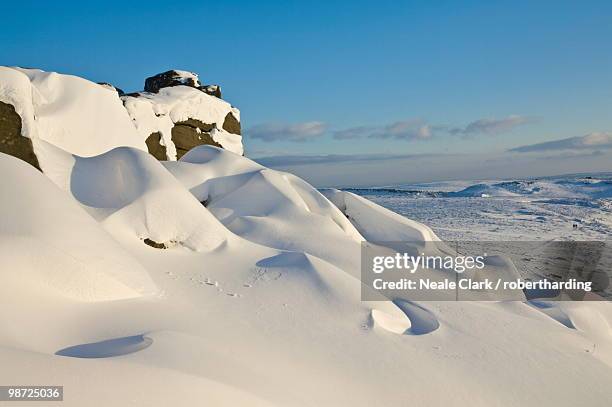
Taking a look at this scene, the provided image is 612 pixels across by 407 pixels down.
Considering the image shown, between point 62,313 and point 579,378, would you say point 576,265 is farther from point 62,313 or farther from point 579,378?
point 62,313

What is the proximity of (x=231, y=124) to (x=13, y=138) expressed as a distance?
953 centimetres

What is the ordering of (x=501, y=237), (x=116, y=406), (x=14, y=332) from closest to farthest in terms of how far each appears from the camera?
(x=116, y=406)
(x=14, y=332)
(x=501, y=237)

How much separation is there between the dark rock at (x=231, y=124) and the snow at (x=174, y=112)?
15cm

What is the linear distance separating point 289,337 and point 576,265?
22.2 ft

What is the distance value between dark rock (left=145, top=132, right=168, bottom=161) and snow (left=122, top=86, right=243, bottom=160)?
0.11m

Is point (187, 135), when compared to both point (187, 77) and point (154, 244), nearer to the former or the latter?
point (187, 77)

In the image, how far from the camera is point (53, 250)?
2834 mm

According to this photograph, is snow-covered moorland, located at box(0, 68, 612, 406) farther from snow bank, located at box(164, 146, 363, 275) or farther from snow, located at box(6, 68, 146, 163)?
snow, located at box(6, 68, 146, 163)

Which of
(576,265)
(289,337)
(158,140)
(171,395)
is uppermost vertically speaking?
(158,140)

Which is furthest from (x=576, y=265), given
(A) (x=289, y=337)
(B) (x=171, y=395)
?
(B) (x=171, y=395)

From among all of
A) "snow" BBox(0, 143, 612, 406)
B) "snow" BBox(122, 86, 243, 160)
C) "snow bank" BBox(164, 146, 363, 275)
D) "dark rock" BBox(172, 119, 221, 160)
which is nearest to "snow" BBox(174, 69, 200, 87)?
"snow" BBox(122, 86, 243, 160)

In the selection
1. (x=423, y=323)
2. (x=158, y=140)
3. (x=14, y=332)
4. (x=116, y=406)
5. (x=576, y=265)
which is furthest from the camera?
(x=158, y=140)

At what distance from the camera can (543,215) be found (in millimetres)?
13969

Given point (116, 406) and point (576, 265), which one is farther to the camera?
point (576, 265)
